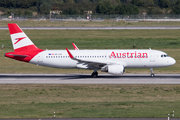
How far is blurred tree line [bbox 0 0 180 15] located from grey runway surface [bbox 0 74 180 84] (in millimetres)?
125035

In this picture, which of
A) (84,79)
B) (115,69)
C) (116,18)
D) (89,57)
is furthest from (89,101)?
(116,18)

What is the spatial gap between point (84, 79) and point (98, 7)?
139653 mm

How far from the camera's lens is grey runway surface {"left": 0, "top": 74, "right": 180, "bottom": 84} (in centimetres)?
3847

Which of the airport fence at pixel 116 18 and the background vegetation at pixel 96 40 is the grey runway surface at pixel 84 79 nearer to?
the background vegetation at pixel 96 40

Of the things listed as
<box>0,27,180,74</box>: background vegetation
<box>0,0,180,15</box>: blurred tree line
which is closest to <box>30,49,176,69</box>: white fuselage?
<box>0,27,180,74</box>: background vegetation

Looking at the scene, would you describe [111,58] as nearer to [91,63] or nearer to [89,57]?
[91,63]

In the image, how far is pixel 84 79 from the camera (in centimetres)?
4081

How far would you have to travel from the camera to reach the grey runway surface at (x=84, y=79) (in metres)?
38.5

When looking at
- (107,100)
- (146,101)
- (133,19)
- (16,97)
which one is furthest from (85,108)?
(133,19)

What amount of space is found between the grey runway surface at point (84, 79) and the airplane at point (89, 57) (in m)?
1.52

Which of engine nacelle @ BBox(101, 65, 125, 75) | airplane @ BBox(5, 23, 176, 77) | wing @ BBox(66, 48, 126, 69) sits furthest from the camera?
airplane @ BBox(5, 23, 176, 77)

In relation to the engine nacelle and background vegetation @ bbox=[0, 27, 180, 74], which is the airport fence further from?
the engine nacelle

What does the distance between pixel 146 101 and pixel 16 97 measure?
12592 millimetres

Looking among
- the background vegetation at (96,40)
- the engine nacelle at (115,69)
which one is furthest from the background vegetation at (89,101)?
the background vegetation at (96,40)
